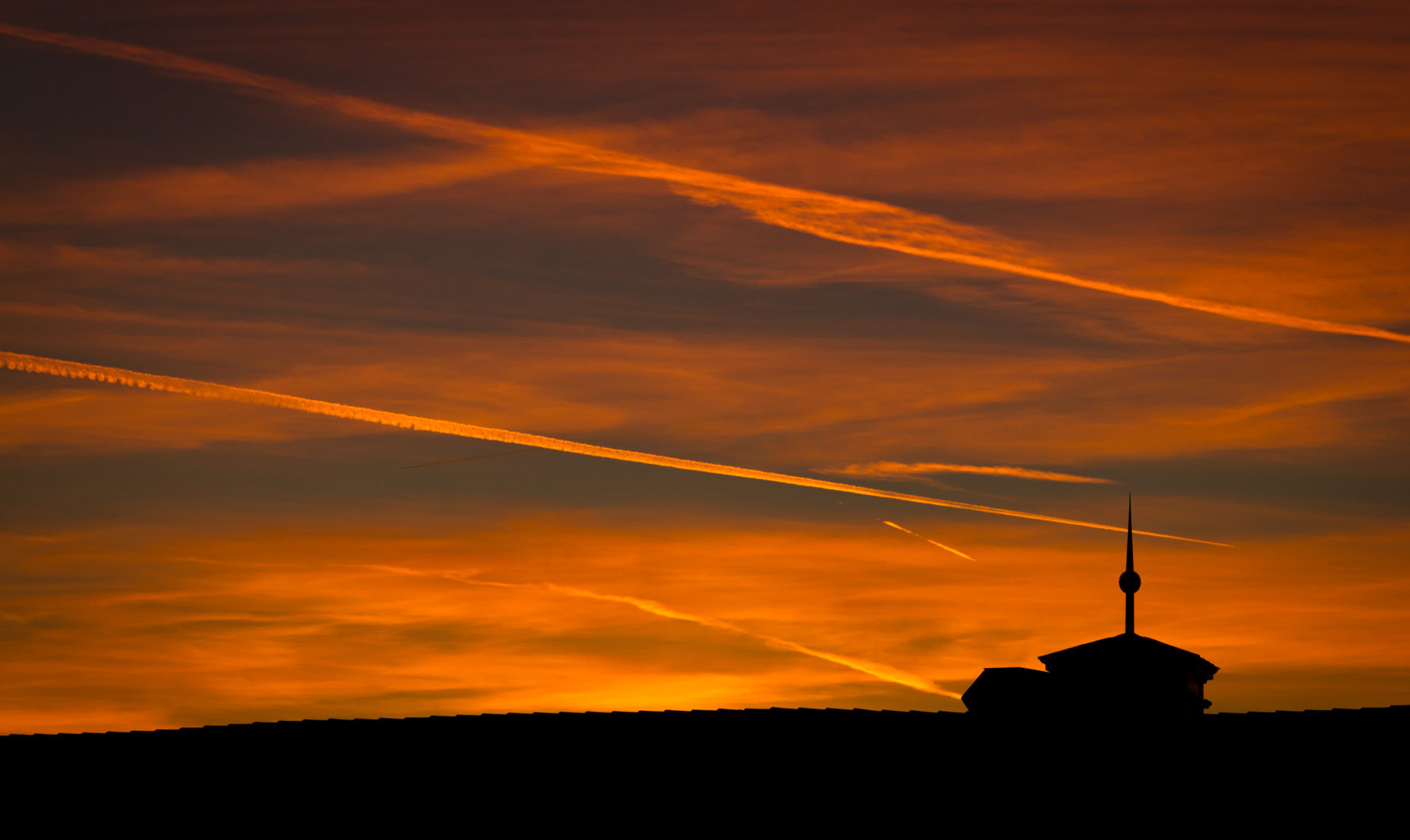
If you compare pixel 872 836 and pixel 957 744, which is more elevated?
pixel 957 744

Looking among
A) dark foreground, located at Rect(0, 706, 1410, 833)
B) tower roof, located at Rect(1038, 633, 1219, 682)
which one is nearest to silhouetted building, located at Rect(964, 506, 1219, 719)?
tower roof, located at Rect(1038, 633, 1219, 682)

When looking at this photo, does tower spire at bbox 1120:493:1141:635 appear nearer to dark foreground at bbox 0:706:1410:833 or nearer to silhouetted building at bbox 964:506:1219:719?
silhouetted building at bbox 964:506:1219:719

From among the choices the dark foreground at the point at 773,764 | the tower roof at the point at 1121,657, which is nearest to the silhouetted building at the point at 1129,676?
the tower roof at the point at 1121,657

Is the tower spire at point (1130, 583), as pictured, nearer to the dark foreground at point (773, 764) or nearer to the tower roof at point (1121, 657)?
the tower roof at point (1121, 657)

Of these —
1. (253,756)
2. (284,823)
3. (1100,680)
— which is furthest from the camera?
(1100,680)

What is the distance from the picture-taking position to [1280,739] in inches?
920

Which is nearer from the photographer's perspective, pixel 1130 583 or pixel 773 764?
pixel 773 764

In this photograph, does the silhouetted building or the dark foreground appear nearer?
the dark foreground

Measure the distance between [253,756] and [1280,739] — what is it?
16.7 m

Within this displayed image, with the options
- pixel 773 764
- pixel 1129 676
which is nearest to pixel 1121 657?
pixel 1129 676

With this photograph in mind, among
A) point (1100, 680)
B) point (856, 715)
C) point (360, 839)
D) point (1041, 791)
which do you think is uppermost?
point (1100, 680)

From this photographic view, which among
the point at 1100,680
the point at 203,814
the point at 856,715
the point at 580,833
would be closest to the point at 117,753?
the point at 203,814

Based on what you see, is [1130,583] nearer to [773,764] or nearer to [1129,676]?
[1129,676]

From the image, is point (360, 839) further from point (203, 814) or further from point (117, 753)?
point (117, 753)
